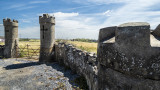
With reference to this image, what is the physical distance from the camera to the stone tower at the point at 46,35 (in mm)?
12253

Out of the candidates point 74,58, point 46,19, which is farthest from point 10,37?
point 74,58

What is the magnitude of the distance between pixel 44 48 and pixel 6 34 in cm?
706

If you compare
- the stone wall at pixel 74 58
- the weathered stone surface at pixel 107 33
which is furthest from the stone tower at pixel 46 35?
the weathered stone surface at pixel 107 33

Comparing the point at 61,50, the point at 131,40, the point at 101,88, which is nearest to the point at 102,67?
the point at 101,88

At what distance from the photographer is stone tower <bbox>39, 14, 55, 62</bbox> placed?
12.3 m

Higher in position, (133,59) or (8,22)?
(8,22)

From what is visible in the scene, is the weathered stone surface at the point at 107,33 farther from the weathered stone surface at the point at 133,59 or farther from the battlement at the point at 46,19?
the battlement at the point at 46,19

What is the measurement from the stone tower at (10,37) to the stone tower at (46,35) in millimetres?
5750

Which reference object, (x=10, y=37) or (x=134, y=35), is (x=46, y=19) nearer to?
(x=10, y=37)

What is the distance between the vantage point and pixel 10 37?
1523 centimetres

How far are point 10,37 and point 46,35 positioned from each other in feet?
21.9

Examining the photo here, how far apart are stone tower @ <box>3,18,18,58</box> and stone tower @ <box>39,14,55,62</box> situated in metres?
5.75

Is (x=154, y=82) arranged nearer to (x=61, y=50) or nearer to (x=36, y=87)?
(x=36, y=87)

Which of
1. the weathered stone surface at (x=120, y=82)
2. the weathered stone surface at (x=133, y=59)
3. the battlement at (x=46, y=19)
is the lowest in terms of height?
the weathered stone surface at (x=120, y=82)
